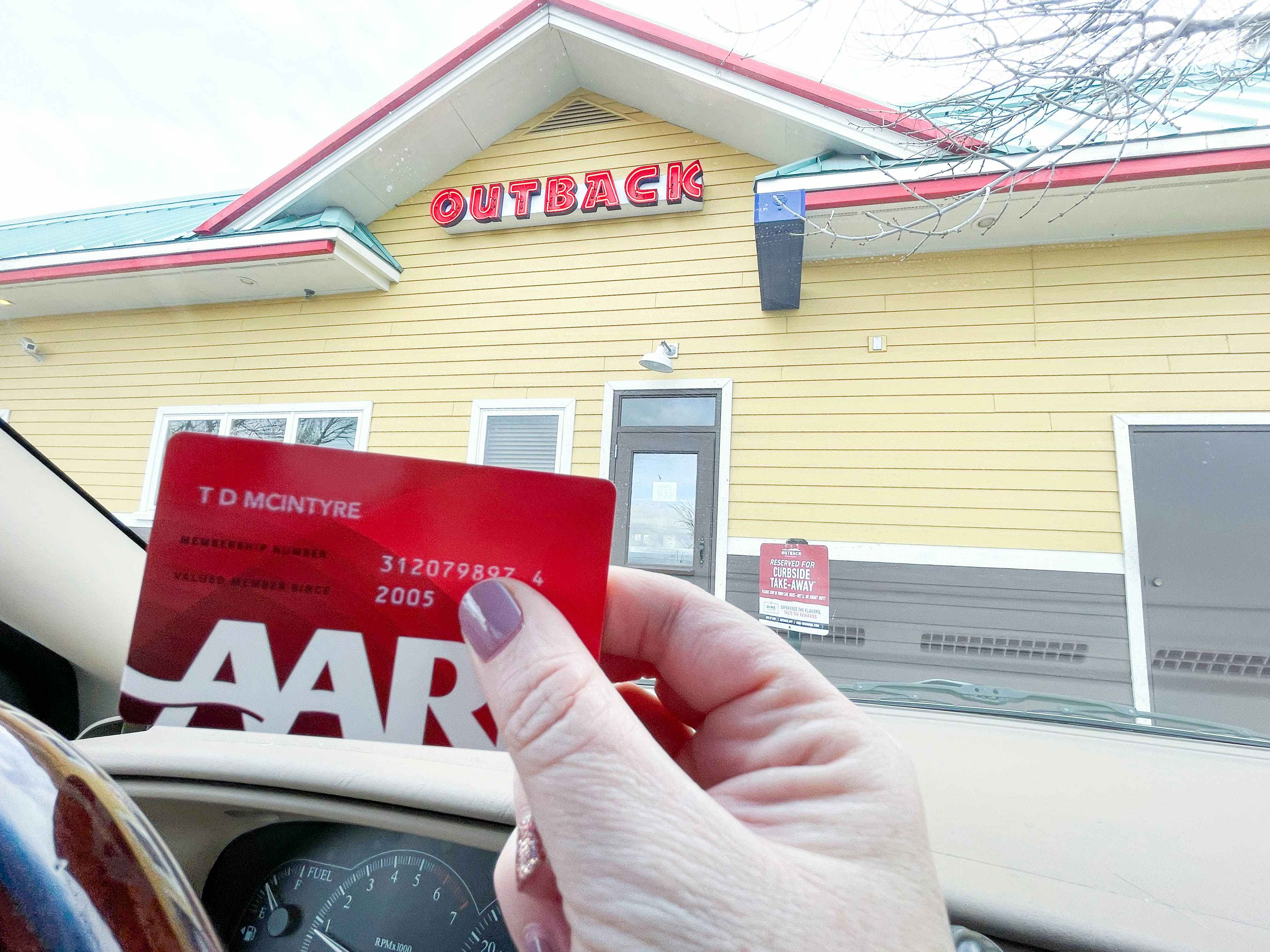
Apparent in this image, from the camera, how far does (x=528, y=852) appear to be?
727 mm

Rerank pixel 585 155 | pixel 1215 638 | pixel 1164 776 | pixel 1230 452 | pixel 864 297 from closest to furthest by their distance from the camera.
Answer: pixel 1164 776, pixel 1215 638, pixel 1230 452, pixel 864 297, pixel 585 155

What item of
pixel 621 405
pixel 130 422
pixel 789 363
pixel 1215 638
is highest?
pixel 789 363

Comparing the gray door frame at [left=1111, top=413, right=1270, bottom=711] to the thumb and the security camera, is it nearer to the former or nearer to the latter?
the thumb

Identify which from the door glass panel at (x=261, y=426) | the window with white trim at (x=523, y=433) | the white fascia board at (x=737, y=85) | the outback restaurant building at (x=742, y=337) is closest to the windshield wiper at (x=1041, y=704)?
the outback restaurant building at (x=742, y=337)

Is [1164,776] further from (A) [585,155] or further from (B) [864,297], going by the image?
(A) [585,155]

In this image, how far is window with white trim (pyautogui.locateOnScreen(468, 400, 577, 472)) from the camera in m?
4.39

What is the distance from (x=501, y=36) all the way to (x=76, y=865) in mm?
5681

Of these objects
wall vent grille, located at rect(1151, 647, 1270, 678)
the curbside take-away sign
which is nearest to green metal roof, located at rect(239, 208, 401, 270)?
the curbside take-away sign

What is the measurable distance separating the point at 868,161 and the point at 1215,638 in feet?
10.6

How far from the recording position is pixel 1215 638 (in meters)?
3.11

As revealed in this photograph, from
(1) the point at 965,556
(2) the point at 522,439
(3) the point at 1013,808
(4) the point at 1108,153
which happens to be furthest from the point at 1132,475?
(2) the point at 522,439

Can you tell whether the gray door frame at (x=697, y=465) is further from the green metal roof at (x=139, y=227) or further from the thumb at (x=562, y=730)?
the thumb at (x=562, y=730)

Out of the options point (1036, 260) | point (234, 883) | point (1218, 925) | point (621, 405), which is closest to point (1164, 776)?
point (1218, 925)

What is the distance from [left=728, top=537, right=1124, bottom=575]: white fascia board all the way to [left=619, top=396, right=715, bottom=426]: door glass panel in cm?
90
